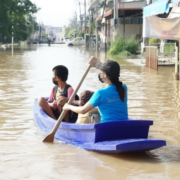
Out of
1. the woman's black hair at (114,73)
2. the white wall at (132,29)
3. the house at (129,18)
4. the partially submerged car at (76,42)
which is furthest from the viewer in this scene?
the partially submerged car at (76,42)

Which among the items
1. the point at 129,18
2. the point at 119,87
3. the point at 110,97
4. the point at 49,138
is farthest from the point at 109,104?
the point at 129,18

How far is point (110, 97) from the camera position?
563 centimetres

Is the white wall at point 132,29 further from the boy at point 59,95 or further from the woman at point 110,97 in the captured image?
the woman at point 110,97

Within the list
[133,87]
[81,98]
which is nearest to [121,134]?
[81,98]

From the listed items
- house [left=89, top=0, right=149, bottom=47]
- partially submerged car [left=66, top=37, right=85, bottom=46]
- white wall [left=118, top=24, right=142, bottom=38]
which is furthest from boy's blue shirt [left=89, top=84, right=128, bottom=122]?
Result: partially submerged car [left=66, top=37, right=85, bottom=46]

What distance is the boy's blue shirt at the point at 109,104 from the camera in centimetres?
559

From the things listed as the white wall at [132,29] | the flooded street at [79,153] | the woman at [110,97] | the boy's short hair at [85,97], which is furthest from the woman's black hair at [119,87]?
the white wall at [132,29]

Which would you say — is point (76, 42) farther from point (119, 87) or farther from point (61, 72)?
point (119, 87)

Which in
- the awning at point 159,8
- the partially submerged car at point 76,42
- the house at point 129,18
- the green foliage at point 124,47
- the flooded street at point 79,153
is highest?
the house at point 129,18

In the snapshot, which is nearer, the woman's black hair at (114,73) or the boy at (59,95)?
the woman's black hair at (114,73)

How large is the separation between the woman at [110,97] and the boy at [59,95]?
128 centimetres

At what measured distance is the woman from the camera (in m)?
5.54

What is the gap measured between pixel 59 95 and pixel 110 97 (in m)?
1.79

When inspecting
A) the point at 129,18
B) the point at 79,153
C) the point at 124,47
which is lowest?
the point at 79,153
